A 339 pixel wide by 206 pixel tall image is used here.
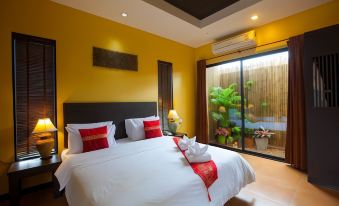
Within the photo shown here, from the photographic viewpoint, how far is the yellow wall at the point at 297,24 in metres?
2.62

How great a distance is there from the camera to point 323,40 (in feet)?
7.67

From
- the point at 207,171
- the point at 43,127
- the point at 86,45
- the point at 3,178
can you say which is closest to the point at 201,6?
the point at 86,45

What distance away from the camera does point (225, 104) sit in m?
4.24

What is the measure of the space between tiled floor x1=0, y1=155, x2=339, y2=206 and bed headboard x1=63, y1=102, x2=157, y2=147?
0.77m

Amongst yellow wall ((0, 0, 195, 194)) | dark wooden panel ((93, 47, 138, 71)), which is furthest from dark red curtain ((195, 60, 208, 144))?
dark wooden panel ((93, 47, 138, 71))

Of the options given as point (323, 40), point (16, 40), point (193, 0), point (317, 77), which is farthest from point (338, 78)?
point (16, 40)

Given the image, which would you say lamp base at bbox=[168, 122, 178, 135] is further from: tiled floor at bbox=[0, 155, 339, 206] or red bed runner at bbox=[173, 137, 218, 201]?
red bed runner at bbox=[173, 137, 218, 201]

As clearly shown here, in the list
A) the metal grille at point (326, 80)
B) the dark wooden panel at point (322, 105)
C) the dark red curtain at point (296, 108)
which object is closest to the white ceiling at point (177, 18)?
the dark red curtain at point (296, 108)

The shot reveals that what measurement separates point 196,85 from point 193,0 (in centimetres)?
226

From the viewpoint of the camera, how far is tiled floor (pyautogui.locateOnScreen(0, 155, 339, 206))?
2018mm

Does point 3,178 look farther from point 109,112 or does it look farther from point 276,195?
point 276,195

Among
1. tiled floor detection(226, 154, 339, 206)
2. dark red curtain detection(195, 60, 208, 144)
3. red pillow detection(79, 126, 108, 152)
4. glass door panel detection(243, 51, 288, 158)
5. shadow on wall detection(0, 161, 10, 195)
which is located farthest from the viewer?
dark red curtain detection(195, 60, 208, 144)

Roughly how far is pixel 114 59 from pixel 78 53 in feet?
1.98

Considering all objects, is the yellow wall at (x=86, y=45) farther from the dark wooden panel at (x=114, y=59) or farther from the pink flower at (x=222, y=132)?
the pink flower at (x=222, y=132)
